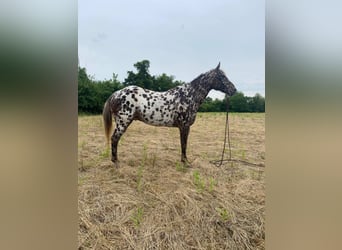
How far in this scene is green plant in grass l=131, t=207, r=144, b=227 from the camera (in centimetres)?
138

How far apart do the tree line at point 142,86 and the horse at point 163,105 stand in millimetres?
28

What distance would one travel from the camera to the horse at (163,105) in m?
1.42

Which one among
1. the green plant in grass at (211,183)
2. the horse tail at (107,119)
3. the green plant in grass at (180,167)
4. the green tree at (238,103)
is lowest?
the green plant in grass at (211,183)

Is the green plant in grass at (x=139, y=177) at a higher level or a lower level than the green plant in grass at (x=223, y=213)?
higher

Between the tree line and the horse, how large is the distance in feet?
0.09

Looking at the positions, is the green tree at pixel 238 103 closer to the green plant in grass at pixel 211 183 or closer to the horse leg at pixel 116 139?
the green plant in grass at pixel 211 183

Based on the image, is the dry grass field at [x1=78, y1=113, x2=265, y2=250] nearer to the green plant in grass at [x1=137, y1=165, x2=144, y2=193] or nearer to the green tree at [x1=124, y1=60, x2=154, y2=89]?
the green plant in grass at [x1=137, y1=165, x2=144, y2=193]

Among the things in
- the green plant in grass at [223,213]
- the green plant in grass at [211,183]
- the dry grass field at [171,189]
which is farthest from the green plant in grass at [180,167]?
the green plant in grass at [223,213]

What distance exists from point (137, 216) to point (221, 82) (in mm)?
827

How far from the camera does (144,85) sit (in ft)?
4.66

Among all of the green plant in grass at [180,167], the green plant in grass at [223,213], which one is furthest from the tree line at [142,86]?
the green plant in grass at [223,213]
